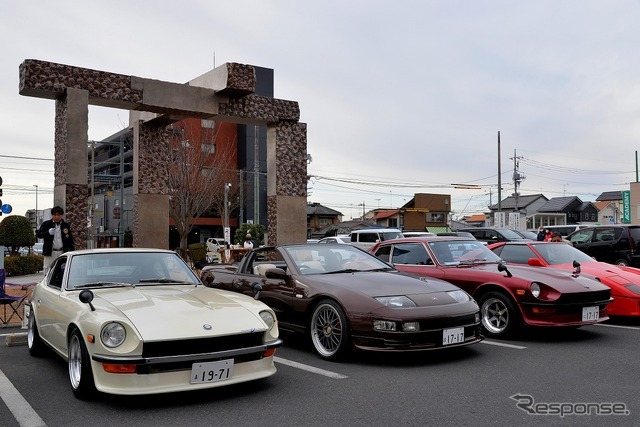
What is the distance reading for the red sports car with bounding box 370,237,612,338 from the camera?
22.7 feet

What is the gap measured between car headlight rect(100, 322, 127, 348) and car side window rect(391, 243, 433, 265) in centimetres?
505

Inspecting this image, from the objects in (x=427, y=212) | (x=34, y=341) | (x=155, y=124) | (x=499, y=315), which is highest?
(x=155, y=124)

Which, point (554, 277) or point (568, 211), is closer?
point (554, 277)

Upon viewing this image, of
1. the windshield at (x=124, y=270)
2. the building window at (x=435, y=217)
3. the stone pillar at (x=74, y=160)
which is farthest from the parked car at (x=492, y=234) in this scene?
the building window at (x=435, y=217)

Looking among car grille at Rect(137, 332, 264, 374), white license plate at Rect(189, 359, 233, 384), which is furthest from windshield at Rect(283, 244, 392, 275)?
white license plate at Rect(189, 359, 233, 384)

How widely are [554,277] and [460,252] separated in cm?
143

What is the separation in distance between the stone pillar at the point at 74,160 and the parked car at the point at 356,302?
19.6ft

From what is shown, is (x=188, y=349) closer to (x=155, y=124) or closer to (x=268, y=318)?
(x=268, y=318)

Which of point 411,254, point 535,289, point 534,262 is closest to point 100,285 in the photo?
point 411,254

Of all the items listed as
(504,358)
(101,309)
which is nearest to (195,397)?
(101,309)

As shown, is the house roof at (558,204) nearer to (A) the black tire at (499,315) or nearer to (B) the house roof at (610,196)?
(B) the house roof at (610,196)

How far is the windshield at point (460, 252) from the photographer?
815cm

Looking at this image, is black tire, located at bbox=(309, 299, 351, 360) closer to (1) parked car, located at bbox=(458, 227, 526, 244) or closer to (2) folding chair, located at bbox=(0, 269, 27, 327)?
(2) folding chair, located at bbox=(0, 269, 27, 327)

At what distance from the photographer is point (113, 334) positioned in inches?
168
